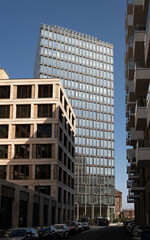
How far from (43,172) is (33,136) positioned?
653cm

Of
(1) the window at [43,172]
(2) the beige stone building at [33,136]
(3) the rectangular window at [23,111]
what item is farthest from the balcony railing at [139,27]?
(3) the rectangular window at [23,111]

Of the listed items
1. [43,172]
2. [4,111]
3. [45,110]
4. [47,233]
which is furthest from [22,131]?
[47,233]

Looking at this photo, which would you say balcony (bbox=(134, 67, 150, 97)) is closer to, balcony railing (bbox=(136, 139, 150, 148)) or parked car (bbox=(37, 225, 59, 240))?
balcony railing (bbox=(136, 139, 150, 148))

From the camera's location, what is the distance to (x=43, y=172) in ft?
195

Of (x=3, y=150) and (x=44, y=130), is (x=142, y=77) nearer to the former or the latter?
(x=44, y=130)

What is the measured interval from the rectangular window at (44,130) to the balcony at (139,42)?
28.9 m

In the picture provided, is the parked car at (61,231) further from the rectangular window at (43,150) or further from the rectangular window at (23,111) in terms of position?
the rectangular window at (23,111)

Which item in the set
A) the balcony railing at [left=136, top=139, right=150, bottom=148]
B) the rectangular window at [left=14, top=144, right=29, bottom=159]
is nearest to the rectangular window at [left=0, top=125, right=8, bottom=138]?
the rectangular window at [left=14, top=144, right=29, bottom=159]

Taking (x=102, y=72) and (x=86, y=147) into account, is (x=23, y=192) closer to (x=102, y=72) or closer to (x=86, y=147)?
(x=86, y=147)

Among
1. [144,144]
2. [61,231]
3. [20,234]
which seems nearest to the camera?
[20,234]

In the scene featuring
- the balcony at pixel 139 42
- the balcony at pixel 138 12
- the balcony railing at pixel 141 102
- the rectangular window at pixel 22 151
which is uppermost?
the balcony at pixel 138 12

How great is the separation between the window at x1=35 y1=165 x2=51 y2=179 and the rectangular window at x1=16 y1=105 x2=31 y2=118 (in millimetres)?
9503

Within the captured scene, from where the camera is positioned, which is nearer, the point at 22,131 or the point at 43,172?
the point at 43,172

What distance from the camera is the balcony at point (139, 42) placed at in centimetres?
3075
